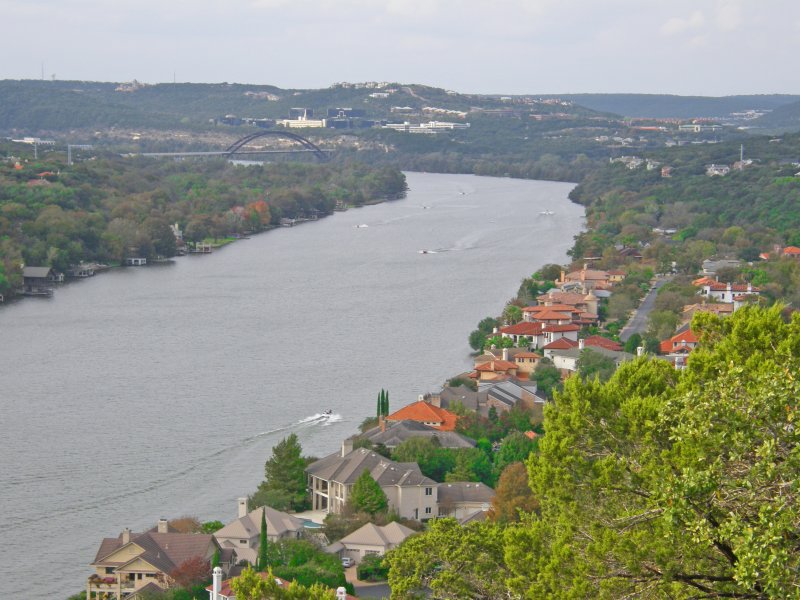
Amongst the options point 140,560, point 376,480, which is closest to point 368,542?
point 376,480

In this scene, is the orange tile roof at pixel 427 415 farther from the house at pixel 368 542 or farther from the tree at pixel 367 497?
the house at pixel 368 542

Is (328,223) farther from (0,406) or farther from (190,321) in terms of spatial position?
(0,406)

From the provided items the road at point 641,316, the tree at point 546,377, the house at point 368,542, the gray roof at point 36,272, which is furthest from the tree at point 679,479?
the gray roof at point 36,272

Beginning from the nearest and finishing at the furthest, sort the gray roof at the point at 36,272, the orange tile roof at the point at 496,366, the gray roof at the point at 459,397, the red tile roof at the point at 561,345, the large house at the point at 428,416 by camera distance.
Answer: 1. the large house at the point at 428,416
2. the gray roof at the point at 459,397
3. the orange tile roof at the point at 496,366
4. the red tile roof at the point at 561,345
5. the gray roof at the point at 36,272

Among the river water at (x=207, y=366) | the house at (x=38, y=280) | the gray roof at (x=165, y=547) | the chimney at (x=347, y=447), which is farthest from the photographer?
the house at (x=38, y=280)

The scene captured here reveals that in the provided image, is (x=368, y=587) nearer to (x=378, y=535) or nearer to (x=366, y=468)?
(x=378, y=535)

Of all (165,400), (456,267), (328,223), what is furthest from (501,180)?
(165,400)

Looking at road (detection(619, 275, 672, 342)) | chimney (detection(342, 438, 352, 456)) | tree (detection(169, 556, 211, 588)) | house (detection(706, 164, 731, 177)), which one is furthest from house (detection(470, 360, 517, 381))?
house (detection(706, 164, 731, 177))
